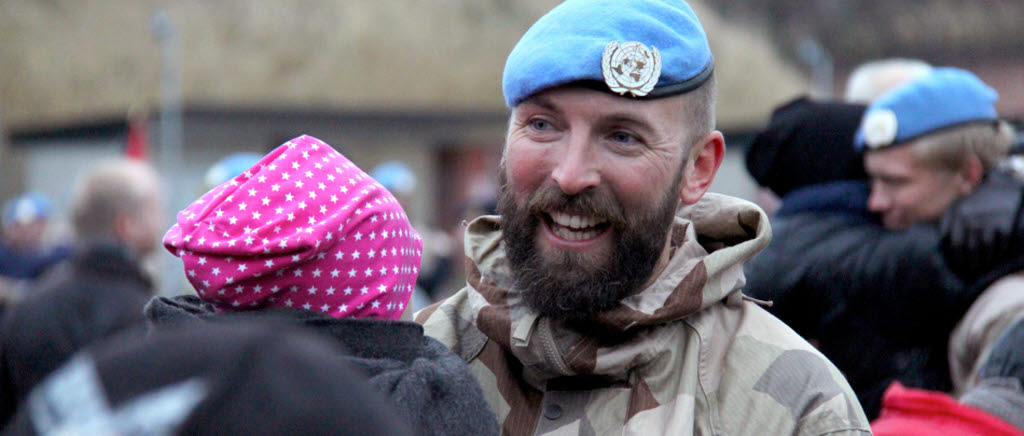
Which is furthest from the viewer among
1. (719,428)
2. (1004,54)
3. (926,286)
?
(1004,54)

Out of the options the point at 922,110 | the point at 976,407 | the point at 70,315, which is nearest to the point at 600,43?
the point at 976,407

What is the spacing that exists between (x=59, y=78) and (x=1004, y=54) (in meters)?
23.4

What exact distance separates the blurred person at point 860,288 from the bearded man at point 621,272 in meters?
1.18

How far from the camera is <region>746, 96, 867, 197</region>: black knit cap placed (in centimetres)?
342

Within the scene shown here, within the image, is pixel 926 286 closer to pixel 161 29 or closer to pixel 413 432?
pixel 413 432

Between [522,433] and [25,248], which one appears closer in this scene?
[522,433]

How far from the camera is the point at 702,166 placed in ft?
6.91

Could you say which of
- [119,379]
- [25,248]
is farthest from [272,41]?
[119,379]

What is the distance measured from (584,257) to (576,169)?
0.17 metres

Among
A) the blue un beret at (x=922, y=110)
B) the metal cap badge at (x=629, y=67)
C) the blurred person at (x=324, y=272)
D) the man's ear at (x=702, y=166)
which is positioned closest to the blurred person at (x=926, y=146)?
the blue un beret at (x=922, y=110)

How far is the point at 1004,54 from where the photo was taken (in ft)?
97.7

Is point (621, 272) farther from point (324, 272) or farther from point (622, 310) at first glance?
point (324, 272)

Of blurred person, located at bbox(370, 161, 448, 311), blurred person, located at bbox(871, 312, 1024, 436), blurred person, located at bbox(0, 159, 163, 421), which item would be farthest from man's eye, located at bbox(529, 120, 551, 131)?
blurred person, located at bbox(370, 161, 448, 311)

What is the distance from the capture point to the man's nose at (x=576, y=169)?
1.91m
